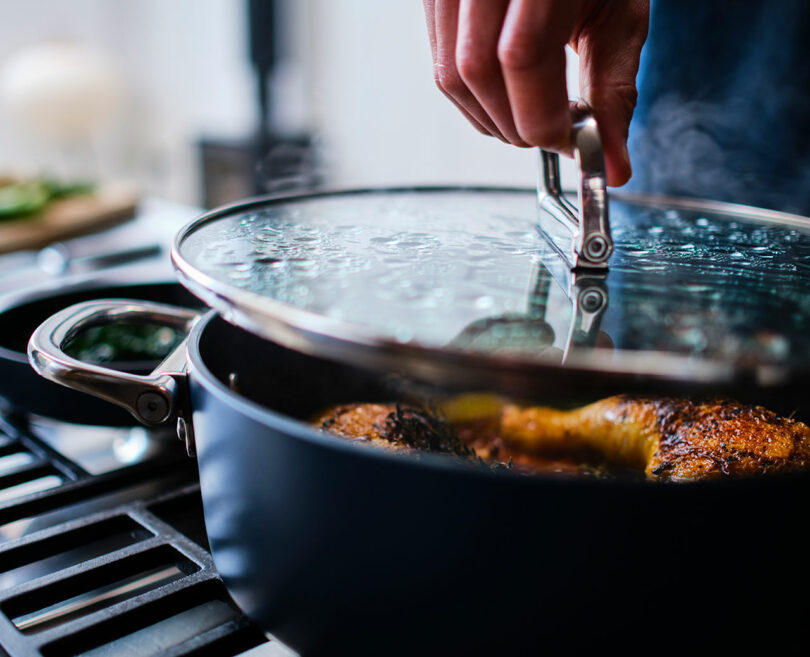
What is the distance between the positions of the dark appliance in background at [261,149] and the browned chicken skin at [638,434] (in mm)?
2479

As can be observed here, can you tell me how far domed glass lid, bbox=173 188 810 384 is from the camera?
1.20 ft

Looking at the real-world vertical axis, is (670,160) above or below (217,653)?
above

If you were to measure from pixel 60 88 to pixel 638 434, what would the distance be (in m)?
3.62

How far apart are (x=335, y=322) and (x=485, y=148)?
3.28m

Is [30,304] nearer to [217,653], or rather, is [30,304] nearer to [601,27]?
[217,653]

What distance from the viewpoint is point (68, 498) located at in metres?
0.68

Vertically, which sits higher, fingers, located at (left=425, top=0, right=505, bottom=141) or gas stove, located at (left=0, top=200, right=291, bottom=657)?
fingers, located at (left=425, top=0, right=505, bottom=141)

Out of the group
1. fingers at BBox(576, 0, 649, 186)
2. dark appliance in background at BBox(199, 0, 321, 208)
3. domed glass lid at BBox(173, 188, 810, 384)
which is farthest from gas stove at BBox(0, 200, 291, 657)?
dark appliance in background at BBox(199, 0, 321, 208)

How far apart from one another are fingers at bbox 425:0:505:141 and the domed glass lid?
10cm

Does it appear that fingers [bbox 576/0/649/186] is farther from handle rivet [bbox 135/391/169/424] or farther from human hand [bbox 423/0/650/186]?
handle rivet [bbox 135/391/169/424]

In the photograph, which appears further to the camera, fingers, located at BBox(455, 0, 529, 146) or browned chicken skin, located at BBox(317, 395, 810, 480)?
browned chicken skin, located at BBox(317, 395, 810, 480)

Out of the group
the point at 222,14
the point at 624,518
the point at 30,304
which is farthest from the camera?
the point at 222,14

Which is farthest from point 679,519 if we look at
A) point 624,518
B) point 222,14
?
point 222,14

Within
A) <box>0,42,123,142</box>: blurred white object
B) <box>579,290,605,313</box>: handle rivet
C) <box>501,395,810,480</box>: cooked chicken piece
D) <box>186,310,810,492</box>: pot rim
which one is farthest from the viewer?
<box>0,42,123,142</box>: blurred white object
